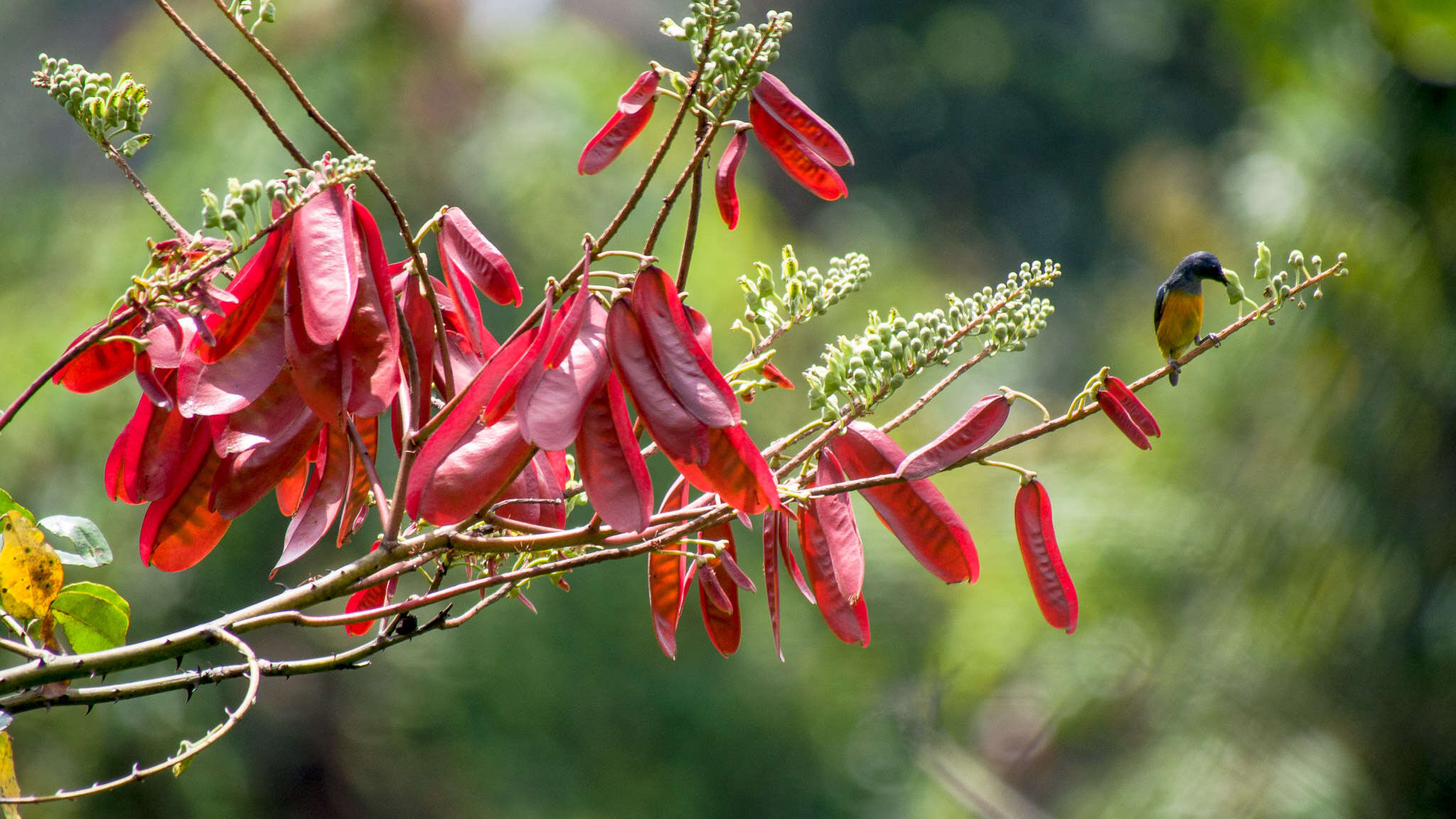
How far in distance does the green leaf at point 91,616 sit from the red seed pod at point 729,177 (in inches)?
12.4

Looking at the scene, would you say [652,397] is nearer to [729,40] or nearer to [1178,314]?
[729,40]

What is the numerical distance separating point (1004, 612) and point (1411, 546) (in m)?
1.54

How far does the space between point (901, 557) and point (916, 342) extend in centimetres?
289

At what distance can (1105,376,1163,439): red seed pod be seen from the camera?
0.46 metres

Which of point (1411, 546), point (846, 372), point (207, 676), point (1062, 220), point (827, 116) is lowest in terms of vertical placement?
point (207, 676)

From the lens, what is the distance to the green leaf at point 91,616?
1.49ft

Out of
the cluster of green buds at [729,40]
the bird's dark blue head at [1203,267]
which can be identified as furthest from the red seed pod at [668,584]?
the bird's dark blue head at [1203,267]

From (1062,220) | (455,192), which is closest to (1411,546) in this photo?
(455,192)

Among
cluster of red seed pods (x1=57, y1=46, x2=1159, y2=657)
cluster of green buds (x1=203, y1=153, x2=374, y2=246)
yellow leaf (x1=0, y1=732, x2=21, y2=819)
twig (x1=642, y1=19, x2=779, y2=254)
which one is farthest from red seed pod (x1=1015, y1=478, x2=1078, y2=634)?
yellow leaf (x1=0, y1=732, x2=21, y2=819)

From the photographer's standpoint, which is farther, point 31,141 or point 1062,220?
point 1062,220

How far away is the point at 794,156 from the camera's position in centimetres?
51

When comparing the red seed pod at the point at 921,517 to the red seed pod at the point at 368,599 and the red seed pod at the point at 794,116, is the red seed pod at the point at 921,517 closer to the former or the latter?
the red seed pod at the point at 794,116

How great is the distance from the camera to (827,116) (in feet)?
24.7

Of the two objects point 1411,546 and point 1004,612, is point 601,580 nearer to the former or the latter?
point 1004,612
